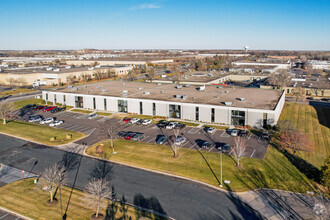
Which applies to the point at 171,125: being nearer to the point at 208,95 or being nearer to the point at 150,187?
the point at 208,95

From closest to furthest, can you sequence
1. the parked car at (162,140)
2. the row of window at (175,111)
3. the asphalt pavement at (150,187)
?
the asphalt pavement at (150,187)
the parked car at (162,140)
the row of window at (175,111)

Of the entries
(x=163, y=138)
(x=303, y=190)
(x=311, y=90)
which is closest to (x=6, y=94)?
(x=163, y=138)

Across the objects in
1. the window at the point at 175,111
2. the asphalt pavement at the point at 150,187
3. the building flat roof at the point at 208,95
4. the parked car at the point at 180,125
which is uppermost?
the building flat roof at the point at 208,95

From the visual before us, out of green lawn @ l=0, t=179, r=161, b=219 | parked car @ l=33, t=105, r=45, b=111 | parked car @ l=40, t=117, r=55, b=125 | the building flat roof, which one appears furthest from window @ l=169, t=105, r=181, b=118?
parked car @ l=33, t=105, r=45, b=111

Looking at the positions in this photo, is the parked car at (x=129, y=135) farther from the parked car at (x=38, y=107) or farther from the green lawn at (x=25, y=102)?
the green lawn at (x=25, y=102)

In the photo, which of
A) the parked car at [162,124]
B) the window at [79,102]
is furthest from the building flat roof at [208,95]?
the parked car at [162,124]

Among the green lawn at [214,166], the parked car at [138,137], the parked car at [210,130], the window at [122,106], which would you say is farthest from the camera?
the window at [122,106]

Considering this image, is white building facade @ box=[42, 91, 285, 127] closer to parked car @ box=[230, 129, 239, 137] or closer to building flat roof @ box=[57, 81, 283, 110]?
building flat roof @ box=[57, 81, 283, 110]
